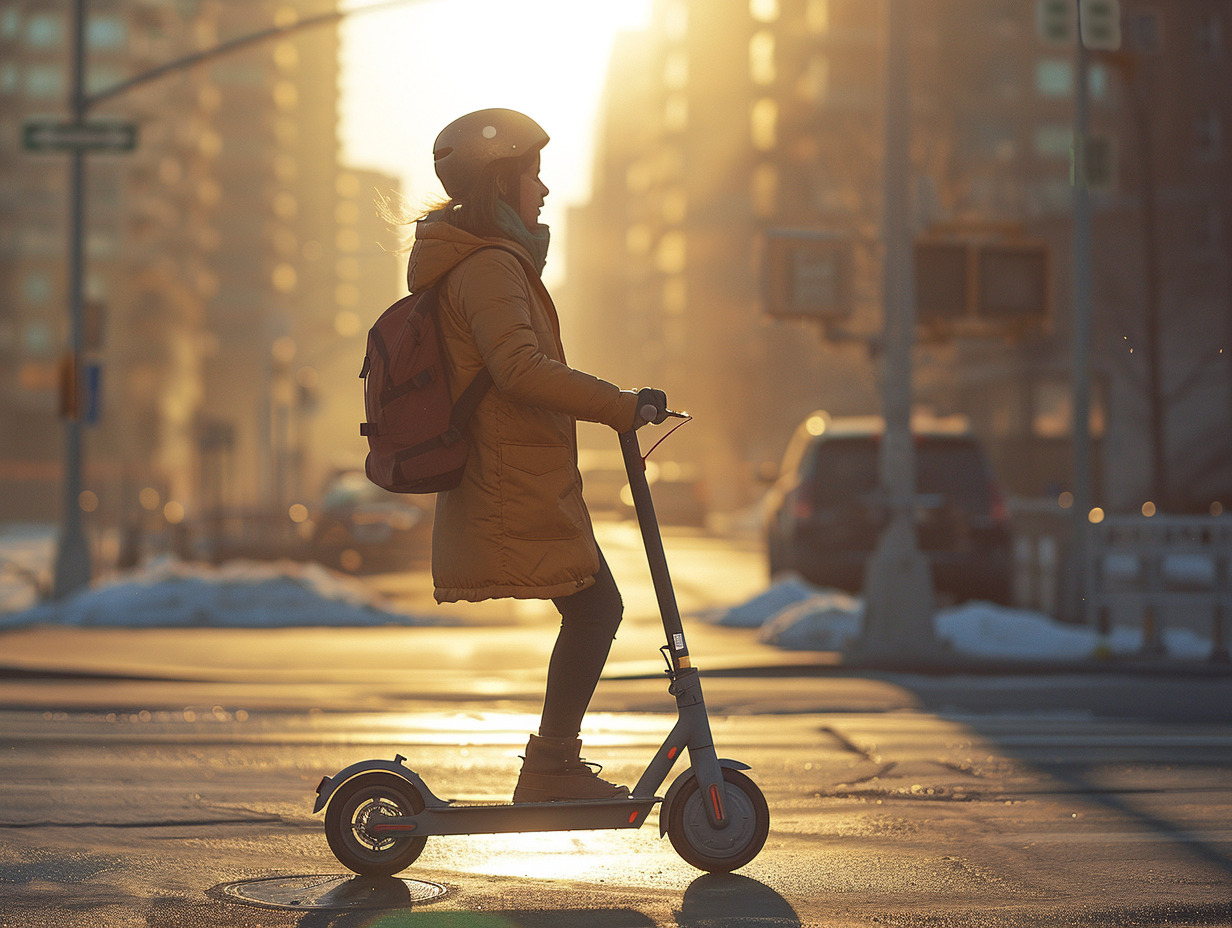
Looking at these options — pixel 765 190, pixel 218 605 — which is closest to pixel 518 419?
pixel 218 605

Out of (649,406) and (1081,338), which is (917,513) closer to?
(1081,338)

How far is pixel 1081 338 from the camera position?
17.5m

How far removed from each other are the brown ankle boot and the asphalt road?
0.26 m

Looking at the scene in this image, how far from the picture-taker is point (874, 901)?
4668 millimetres

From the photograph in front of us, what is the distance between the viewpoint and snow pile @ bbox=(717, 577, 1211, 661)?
42.4ft

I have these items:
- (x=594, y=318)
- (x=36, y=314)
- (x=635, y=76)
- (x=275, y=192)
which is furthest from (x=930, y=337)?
(x=594, y=318)

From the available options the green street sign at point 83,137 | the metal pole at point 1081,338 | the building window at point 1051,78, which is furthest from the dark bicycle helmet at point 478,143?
the building window at point 1051,78

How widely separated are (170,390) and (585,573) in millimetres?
82033

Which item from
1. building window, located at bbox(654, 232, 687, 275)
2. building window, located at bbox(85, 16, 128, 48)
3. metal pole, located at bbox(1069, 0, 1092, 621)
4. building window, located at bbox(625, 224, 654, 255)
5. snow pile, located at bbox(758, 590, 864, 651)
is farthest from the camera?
building window, located at bbox(625, 224, 654, 255)

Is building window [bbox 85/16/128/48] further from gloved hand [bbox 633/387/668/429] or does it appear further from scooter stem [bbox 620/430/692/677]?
gloved hand [bbox 633/387/668/429]

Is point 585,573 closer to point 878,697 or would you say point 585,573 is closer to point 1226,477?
point 878,697

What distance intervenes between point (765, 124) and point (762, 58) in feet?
13.9

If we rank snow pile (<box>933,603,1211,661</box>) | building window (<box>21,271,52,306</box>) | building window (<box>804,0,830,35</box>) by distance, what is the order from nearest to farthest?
snow pile (<box>933,603,1211,661</box>) → building window (<box>21,271,52,306</box>) → building window (<box>804,0,830,35</box>)

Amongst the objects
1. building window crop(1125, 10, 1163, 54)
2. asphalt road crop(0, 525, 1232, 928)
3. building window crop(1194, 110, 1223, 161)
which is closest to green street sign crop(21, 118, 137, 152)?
asphalt road crop(0, 525, 1232, 928)
